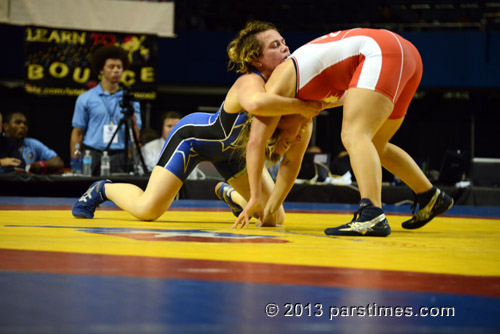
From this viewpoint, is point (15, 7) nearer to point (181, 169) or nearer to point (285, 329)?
point (181, 169)

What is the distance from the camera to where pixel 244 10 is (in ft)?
34.6

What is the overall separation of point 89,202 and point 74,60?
4.27 metres

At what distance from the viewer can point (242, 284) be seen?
1403 mm

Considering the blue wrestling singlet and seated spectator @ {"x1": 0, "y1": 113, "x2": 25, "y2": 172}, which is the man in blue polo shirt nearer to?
seated spectator @ {"x1": 0, "y1": 113, "x2": 25, "y2": 172}

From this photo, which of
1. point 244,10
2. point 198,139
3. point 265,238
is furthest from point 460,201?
point 244,10

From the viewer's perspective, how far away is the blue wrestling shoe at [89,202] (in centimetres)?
319

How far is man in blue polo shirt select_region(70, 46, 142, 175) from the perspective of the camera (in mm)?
5828

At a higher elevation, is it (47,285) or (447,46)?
(447,46)

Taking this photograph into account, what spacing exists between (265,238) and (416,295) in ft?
3.57

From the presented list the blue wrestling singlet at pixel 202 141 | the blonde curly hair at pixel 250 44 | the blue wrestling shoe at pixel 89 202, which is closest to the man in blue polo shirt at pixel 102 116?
the blue wrestling shoe at pixel 89 202

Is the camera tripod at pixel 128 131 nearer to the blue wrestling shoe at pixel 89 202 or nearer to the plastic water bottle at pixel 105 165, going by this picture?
the plastic water bottle at pixel 105 165

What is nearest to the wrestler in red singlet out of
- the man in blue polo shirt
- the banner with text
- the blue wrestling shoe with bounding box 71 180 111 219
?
the blue wrestling shoe with bounding box 71 180 111 219

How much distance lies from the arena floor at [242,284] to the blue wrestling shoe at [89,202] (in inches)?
28.7

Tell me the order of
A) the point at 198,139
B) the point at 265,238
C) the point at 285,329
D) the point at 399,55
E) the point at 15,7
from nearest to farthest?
the point at 285,329 < the point at 265,238 < the point at 399,55 < the point at 198,139 < the point at 15,7
